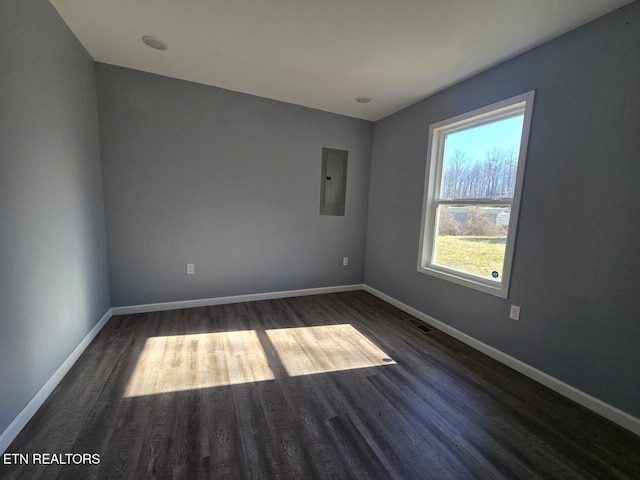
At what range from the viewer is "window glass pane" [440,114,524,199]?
2.21m

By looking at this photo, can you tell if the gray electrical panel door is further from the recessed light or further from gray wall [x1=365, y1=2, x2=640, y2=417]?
the recessed light

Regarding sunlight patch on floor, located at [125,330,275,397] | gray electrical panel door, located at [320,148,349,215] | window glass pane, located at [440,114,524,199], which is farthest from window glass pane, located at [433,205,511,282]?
sunlight patch on floor, located at [125,330,275,397]

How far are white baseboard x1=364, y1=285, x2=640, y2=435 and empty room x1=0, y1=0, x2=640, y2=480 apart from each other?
2 cm

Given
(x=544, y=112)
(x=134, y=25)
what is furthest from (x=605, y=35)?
(x=134, y=25)

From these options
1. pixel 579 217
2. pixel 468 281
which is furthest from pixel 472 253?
pixel 579 217

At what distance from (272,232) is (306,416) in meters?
2.26

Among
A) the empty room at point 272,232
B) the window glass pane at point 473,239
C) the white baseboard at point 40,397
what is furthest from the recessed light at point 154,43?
the window glass pane at point 473,239

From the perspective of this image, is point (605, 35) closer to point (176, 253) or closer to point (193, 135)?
point (193, 135)

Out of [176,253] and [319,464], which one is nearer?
[319,464]

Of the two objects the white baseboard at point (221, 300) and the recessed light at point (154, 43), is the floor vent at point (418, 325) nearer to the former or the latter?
the white baseboard at point (221, 300)

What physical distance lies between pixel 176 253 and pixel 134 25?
2.04m

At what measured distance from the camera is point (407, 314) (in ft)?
10.5

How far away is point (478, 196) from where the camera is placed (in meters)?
2.50

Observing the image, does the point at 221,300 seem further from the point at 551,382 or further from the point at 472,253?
the point at 551,382
